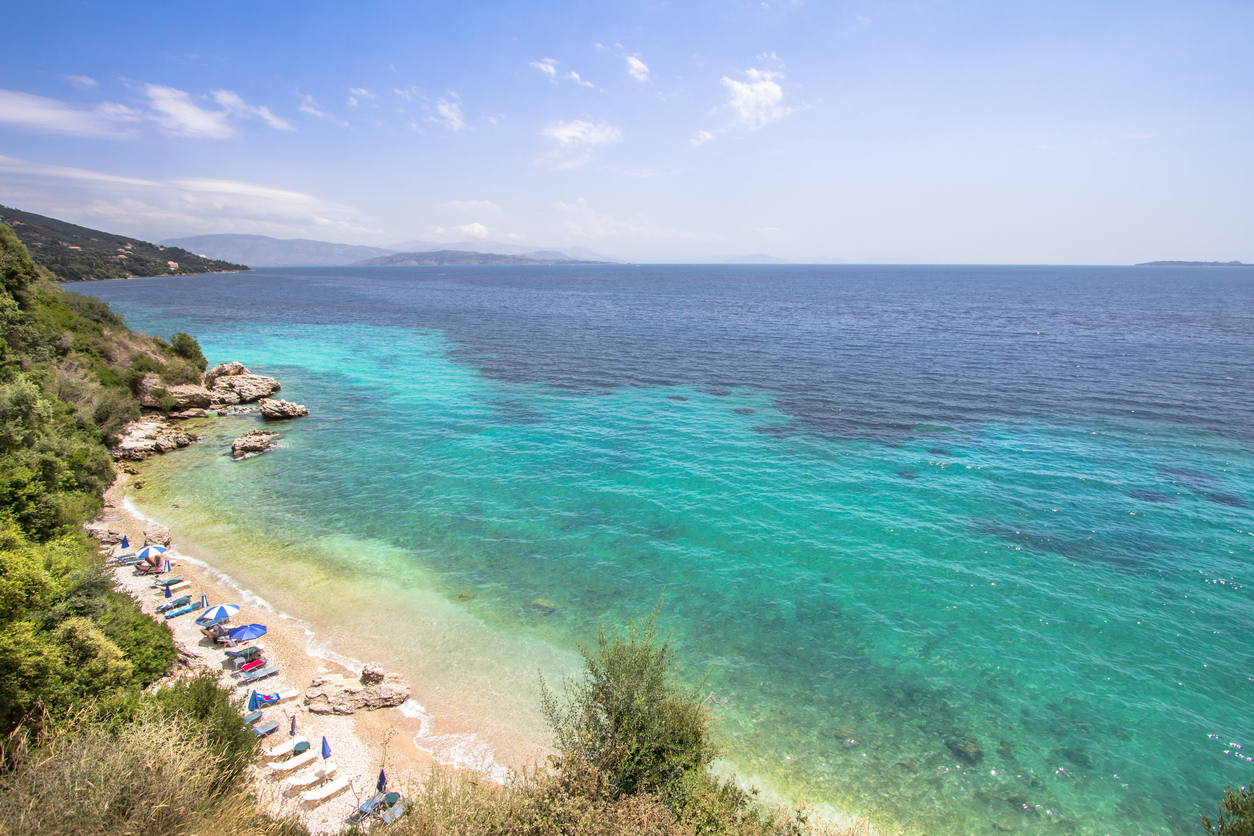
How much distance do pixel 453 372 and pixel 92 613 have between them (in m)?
51.2

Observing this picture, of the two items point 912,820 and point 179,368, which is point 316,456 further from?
point 912,820

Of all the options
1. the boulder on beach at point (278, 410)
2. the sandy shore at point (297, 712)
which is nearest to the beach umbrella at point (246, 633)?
the sandy shore at point (297, 712)

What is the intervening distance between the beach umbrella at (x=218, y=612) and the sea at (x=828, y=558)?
216 centimetres

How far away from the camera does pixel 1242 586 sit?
25.8 meters

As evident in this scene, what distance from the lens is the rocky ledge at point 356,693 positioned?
19.8 metres

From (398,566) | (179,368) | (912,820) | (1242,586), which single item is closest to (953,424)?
(1242,586)

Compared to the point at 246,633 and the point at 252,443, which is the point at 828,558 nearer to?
the point at 246,633

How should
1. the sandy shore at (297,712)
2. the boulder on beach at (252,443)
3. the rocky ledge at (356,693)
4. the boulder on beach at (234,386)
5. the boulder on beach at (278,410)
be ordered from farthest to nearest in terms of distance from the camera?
1. the boulder on beach at (234,386)
2. the boulder on beach at (278,410)
3. the boulder on beach at (252,443)
4. the rocky ledge at (356,693)
5. the sandy shore at (297,712)

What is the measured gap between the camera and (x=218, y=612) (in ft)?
77.4

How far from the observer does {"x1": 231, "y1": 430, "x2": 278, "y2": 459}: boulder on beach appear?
41781 millimetres

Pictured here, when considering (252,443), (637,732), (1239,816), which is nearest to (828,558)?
(1239,816)

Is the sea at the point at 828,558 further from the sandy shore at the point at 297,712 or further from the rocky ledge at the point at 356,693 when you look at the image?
the rocky ledge at the point at 356,693

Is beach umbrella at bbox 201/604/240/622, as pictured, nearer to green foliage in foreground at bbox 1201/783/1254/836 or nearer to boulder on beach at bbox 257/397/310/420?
boulder on beach at bbox 257/397/310/420

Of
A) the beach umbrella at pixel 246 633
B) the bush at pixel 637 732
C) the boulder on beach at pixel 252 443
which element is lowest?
the beach umbrella at pixel 246 633
